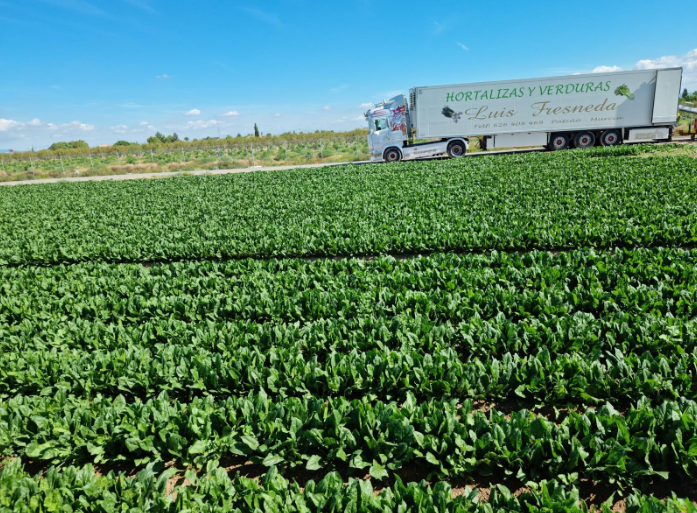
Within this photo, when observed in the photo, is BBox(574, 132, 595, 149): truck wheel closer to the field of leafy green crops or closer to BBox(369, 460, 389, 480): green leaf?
the field of leafy green crops

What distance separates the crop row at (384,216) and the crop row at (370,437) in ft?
18.8

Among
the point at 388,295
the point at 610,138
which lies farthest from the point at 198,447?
the point at 610,138

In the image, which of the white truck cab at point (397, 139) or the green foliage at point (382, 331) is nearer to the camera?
the green foliage at point (382, 331)

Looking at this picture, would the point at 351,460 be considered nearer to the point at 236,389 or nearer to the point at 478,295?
the point at 236,389

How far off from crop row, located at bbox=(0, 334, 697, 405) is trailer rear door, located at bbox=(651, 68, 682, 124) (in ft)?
95.9

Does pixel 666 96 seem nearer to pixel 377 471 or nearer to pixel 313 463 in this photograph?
pixel 377 471

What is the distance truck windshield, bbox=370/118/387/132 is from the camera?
93.1 ft

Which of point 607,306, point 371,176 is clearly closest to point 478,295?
point 607,306

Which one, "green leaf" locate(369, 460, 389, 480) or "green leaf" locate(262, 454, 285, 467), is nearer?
"green leaf" locate(369, 460, 389, 480)

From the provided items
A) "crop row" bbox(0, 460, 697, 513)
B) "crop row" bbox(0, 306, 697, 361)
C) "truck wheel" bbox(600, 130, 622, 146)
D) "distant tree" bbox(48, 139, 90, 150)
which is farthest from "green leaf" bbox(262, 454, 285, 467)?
"distant tree" bbox(48, 139, 90, 150)

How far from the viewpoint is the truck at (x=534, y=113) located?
26266 mm

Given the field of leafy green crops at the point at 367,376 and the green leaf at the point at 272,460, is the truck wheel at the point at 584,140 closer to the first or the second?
the field of leafy green crops at the point at 367,376

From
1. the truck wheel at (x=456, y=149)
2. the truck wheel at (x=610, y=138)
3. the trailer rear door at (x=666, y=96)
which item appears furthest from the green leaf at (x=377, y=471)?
the trailer rear door at (x=666, y=96)

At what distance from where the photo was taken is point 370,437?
338 cm
